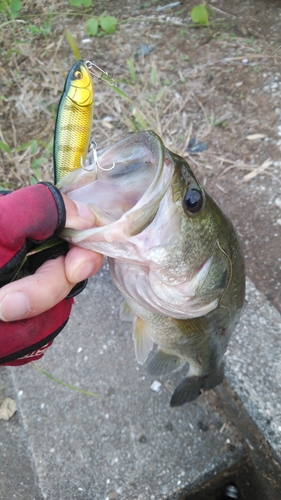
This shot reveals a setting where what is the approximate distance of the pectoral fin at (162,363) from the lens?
203 cm

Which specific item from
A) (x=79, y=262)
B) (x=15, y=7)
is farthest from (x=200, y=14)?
(x=79, y=262)

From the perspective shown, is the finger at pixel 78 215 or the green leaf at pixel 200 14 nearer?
the finger at pixel 78 215

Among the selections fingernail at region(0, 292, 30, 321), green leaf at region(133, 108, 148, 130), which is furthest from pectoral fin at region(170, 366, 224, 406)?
green leaf at region(133, 108, 148, 130)

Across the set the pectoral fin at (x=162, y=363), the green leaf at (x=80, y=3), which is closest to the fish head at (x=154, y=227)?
the pectoral fin at (x=162, y=363)

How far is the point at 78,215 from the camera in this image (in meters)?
1.17

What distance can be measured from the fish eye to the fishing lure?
33 cm

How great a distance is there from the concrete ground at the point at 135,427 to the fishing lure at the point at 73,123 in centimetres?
120

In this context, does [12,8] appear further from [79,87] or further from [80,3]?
[79,87]

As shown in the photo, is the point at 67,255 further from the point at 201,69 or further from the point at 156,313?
the point at 201,69

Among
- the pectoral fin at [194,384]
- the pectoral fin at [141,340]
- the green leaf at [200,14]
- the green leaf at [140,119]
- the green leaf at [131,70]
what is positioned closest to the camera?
the pectoral fin at [141,340]

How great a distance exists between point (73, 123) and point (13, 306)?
0.61m

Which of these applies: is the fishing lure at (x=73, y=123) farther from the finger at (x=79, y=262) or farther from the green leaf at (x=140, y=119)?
the green leaf at (x=140, y=119)

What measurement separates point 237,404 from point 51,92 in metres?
2.71

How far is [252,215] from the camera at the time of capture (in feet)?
9.00
